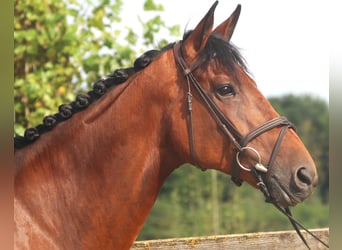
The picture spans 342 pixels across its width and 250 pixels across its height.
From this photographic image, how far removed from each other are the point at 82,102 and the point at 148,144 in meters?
0.40

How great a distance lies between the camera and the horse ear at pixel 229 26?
8.46 feet

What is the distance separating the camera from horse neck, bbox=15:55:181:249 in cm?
220

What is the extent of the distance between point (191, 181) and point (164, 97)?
15.5 metres

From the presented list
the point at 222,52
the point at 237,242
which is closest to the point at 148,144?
the point at 222,52

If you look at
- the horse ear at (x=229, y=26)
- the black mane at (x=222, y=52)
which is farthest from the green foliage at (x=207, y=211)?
the black mane at (x=222, y=52)

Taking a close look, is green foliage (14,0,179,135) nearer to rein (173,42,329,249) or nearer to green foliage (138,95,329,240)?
rein (173,42,329,249)

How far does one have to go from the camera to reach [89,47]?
5578 millimetres

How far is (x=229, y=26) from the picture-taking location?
2594 millimetres

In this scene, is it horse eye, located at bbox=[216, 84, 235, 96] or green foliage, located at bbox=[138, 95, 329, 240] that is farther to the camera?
green foliage, located at bbox=[138, 95, 329, 240]

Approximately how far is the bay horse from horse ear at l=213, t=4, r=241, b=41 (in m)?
0.10

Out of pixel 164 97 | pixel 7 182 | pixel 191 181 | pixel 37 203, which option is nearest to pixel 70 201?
pixel 37 203

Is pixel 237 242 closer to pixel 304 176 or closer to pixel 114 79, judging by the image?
pixel 304 176

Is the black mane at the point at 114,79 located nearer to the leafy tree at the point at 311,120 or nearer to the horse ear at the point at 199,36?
the horse ear at the point at 199,36

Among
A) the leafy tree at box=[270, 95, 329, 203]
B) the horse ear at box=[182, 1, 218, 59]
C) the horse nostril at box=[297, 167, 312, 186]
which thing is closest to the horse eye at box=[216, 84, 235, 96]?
the horse ear at box=[182, 1, 218, 59]
